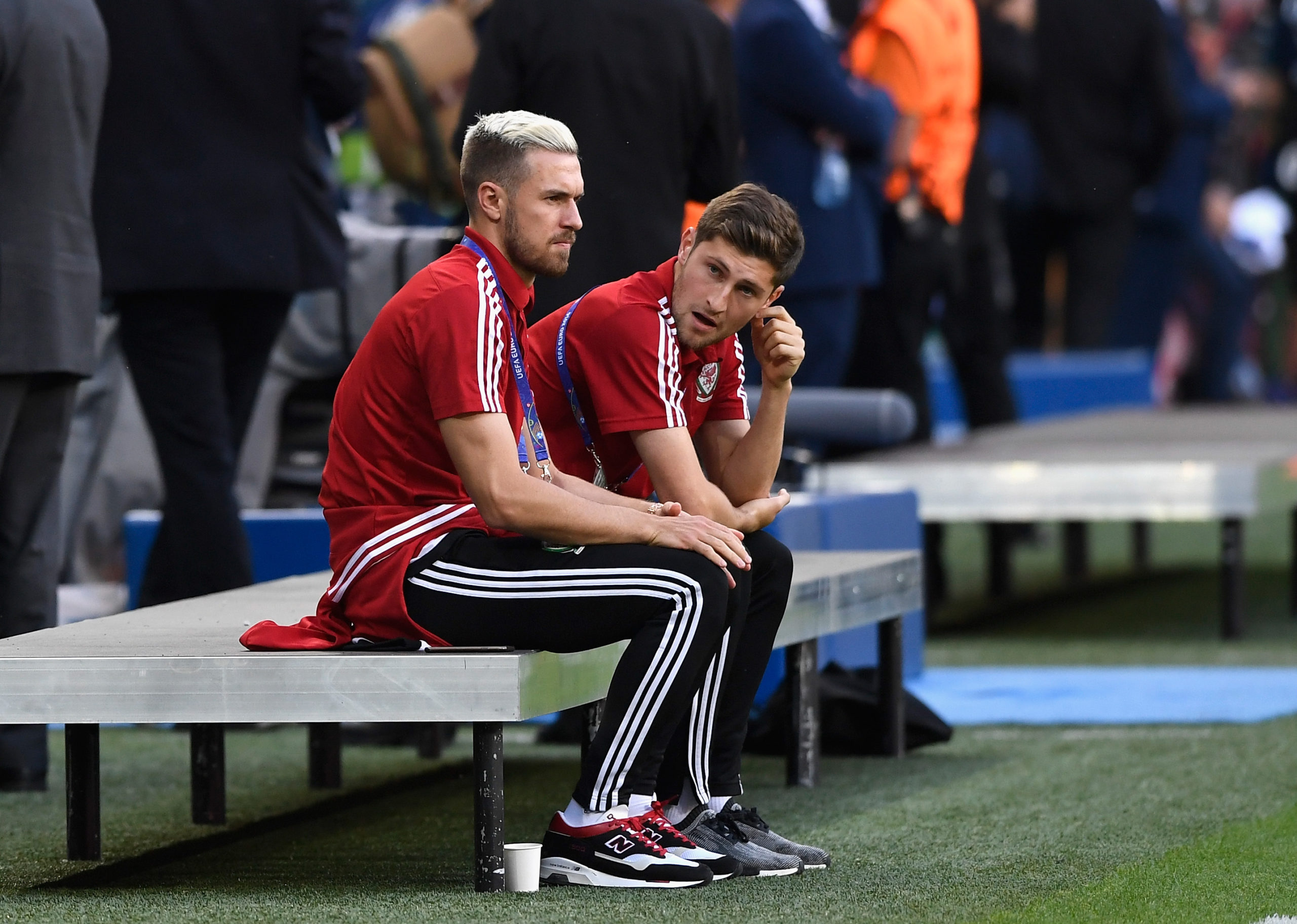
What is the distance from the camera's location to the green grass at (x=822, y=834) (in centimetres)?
372

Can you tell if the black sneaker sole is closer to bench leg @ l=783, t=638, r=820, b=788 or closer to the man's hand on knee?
the man's hand on knee

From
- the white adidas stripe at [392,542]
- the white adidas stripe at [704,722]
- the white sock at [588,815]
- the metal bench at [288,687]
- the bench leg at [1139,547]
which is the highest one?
the white adidas stripe at [392,542]

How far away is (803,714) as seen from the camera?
507cm

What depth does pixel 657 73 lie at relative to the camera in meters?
5.80

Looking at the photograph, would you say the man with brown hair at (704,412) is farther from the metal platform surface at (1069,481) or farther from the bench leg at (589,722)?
the metal platform surface at (1069,481)

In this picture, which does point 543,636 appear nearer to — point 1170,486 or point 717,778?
point 717,778

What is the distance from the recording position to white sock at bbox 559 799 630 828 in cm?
386

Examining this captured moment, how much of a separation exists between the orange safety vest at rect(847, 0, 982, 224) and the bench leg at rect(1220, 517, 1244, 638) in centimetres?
151

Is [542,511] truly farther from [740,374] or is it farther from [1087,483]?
[1087,483]

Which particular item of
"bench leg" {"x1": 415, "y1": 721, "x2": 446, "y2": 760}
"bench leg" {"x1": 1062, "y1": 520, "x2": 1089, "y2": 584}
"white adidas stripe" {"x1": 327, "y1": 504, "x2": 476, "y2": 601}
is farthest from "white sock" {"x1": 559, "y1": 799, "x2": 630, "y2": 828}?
"bench leg" {"x1": 1062, "y1": 520, "x2": 1089, "y2": 584}

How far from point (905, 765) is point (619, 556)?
1.76 m

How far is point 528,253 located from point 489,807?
89 cm

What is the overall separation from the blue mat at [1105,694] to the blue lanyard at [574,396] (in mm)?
2056

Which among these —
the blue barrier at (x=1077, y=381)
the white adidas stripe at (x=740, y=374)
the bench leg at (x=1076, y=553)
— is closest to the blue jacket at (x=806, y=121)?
the bench leg at (x=1076, y=553)
